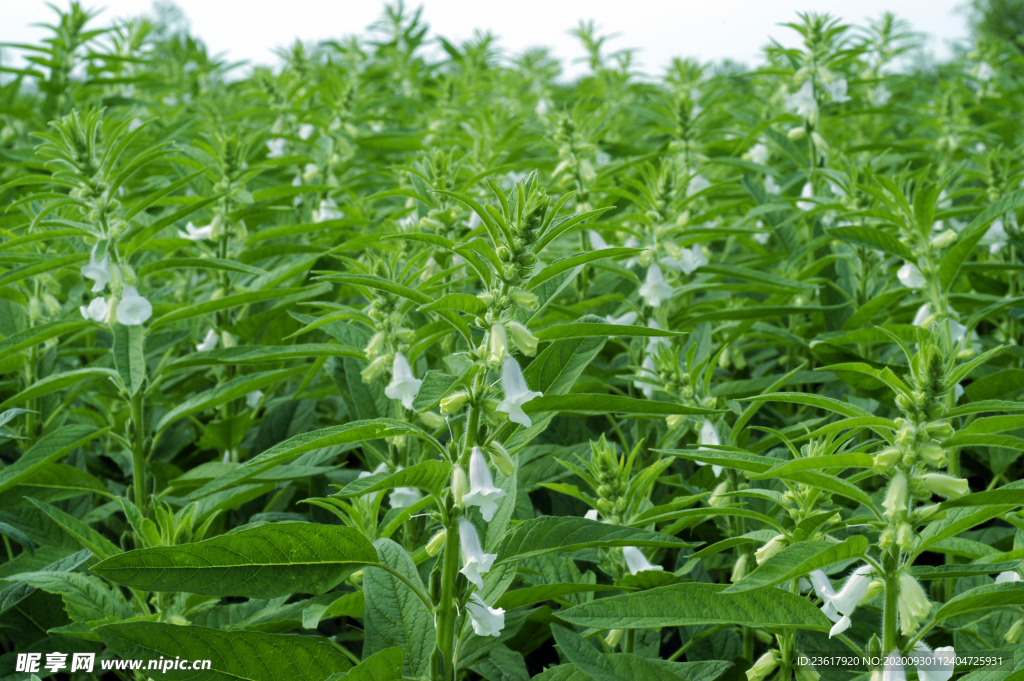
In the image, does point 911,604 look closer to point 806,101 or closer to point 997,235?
point 997,235

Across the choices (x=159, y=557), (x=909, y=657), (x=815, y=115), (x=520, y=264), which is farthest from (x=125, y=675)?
(x=815, y=115)

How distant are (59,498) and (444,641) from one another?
1980 millimetres

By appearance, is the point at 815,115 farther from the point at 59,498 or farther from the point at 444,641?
the point at 59,498

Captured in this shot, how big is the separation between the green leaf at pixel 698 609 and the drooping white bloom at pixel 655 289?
5.95 feet

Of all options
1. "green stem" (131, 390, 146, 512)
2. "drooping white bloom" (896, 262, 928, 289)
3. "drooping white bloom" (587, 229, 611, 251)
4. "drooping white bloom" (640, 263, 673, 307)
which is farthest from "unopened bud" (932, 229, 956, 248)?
"green stem" (131, 390, 146, 512)

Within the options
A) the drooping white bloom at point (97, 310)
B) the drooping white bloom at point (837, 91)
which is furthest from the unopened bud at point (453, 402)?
the drooping white bloom at point (837, 91)

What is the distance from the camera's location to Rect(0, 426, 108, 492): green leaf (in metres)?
2.76

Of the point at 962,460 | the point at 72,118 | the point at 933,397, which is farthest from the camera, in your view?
the point at 962,460

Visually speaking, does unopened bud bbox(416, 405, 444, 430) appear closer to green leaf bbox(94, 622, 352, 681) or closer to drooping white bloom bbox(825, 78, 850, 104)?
green leaf bbox(94, 622, 352, 681)

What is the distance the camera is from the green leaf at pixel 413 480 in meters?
1.71

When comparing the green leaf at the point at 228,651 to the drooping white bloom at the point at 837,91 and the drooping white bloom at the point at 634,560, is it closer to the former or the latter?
the drooping white bloom at the point at 634,560

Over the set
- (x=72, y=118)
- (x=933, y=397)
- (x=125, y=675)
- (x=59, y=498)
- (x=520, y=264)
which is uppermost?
(x=72, y=118)

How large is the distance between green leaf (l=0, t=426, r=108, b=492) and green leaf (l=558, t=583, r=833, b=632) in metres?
1.90

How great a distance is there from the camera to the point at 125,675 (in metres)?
2.66
